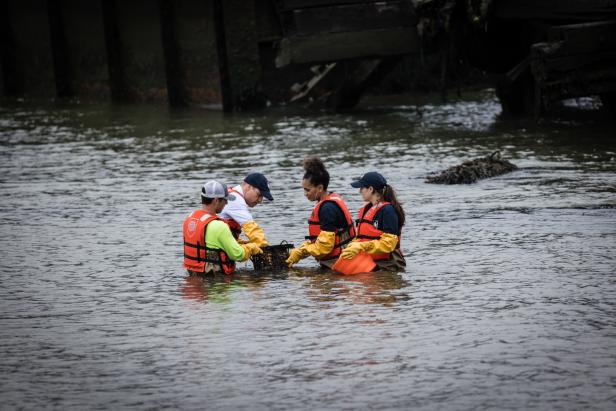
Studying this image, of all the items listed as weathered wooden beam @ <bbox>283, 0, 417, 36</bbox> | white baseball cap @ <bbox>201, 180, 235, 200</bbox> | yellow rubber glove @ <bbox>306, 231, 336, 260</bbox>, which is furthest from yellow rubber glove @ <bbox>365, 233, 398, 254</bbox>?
weathered wooden beam @ <bbox>283, 0, 417, 36</bbox>

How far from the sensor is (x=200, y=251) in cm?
985

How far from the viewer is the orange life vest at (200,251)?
9742 mm

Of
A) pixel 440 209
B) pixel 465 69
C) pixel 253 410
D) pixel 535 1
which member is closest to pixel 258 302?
pixel 253 410

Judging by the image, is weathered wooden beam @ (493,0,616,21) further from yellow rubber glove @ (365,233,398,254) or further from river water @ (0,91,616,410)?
yellow rubber glove @ (365,233,398,254)

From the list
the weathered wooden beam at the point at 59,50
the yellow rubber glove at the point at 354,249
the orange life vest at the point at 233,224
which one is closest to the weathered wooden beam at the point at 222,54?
the weathered wooden beam at the point at 59,50

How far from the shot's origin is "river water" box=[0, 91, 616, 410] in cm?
700

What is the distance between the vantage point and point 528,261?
1013cm

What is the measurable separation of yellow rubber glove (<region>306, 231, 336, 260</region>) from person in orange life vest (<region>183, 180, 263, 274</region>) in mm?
463

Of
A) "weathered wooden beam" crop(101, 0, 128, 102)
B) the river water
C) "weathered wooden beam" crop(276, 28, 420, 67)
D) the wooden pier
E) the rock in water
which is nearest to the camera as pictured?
the river water

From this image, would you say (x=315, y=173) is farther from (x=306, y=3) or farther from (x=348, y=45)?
(x=306, y=3)

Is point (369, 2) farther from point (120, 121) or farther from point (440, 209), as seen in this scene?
point (440, 209)

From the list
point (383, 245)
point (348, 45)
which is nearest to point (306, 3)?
point (348, 45)

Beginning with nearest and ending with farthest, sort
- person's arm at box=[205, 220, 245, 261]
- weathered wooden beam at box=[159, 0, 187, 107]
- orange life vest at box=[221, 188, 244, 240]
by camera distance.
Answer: person's arm at box=[205, 220, 245, 261]
orange life vest at box=[221, 188, 244, 240]
weathered wooden beam at box=[159, 0, 187, 107]

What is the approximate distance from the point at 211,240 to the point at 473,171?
5264 millimetres
